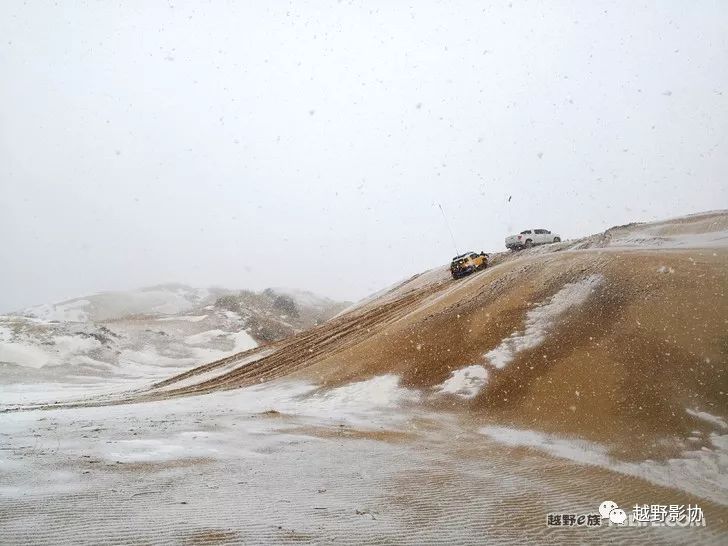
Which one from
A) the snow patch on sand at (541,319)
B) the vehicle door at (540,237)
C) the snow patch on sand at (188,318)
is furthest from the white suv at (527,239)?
the snow patch on sand at (188,318)

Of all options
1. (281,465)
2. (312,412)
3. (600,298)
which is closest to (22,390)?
(312,412)

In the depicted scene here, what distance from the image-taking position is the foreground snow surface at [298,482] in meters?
5.42

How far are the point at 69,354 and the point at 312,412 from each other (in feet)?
80.1

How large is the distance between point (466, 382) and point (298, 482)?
10.3 m

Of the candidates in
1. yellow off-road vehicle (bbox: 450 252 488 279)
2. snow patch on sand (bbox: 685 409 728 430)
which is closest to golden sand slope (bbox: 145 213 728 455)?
snow patch on sand (bbox: 685 409 728 430)

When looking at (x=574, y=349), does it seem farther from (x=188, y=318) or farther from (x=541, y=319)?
(x=188, y=318)

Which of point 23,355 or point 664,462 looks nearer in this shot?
point 664,462

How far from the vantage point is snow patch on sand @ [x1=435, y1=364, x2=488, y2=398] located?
1612 cm

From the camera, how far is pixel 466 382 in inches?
655

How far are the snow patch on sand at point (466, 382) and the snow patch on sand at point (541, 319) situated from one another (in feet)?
2.20

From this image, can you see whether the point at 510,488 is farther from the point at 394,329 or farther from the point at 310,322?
the point at 310,322

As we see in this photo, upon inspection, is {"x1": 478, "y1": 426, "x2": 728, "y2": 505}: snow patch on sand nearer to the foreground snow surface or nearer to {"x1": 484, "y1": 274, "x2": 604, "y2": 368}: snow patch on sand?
the foreground snow surface

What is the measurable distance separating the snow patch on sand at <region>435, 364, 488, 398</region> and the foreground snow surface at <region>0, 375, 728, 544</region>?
203 cm

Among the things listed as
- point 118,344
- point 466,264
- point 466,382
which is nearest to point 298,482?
point 466,382
